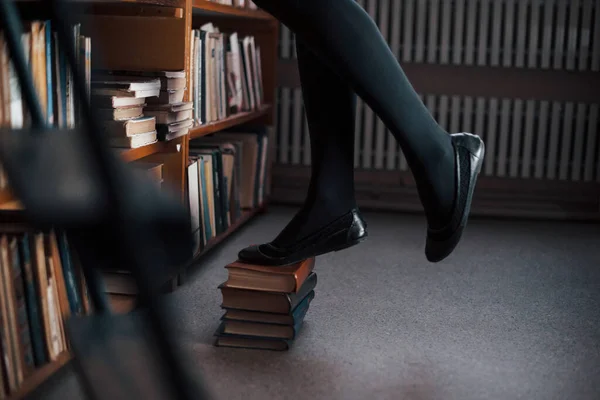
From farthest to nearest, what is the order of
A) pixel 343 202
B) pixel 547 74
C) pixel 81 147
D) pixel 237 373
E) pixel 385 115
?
1. pixel 547 74
2. pixel 343 202
3. pixel 237 373
4. pixel 385 115
5. pixel 81 147

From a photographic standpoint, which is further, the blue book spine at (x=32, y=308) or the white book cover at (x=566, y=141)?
the white book cover at (x=566, y=141)

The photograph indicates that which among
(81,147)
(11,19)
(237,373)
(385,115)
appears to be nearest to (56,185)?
(81,147)

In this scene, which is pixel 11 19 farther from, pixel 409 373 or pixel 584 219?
pixel 584 219

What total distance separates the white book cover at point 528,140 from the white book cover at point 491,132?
0.12m

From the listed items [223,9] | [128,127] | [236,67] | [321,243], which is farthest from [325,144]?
[236,67]

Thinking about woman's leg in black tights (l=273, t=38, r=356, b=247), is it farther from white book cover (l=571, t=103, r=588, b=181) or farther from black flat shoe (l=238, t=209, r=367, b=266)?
white book cover (l=571, t=103, r=588, b=181)

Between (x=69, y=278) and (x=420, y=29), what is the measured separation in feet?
7.86

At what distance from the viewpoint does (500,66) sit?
11.6ft

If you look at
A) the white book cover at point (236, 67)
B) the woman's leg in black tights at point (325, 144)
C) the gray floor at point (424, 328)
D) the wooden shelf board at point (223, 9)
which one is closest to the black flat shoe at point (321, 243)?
the woman's leg in black tights at point (325, 144)

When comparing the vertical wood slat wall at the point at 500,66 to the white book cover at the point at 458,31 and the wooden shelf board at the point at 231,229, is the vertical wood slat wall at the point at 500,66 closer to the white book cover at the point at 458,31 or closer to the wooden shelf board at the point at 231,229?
the white book cover at the point at 458,31

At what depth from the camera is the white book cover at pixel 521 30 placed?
345cm

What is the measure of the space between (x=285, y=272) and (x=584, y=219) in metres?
2.02

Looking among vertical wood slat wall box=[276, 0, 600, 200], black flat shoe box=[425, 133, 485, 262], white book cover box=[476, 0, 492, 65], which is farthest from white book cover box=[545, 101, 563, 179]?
black flat shoe box=[425, 133, 485, 262]

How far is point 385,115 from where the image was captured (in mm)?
1263
